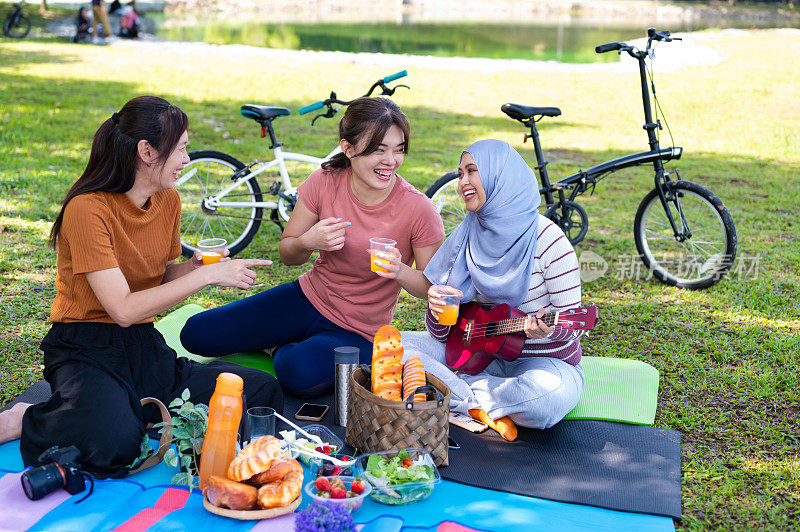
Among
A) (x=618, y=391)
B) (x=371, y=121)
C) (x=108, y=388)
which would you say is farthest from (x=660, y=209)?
(x=108, y=388)

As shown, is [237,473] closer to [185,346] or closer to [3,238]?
[185,346]

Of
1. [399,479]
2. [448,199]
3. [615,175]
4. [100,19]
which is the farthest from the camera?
[100,19]

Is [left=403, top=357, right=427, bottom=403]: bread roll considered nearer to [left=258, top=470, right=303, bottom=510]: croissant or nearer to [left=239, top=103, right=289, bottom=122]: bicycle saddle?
[left=258, top=470, right=303, bottom=510]: croissant

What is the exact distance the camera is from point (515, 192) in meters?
3.67

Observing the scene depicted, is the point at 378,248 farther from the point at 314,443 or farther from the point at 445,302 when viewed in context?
the point at 314,443

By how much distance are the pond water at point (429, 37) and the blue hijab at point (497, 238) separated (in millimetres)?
18850

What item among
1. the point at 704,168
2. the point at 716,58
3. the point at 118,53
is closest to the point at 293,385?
the point at 704,168

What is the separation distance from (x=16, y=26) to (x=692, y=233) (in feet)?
61.4

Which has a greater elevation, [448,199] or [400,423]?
[448,199]

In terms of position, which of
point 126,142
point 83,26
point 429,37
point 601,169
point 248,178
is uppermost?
point 429,37

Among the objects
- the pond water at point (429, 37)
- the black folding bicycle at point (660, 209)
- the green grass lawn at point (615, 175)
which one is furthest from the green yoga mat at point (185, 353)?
the pond water at point (429, 37)

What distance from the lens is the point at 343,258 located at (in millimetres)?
4027

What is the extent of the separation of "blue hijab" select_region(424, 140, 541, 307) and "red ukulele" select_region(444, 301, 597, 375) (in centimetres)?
9

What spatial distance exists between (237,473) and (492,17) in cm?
3960
